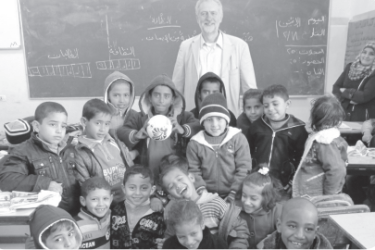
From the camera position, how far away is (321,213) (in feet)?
5.69

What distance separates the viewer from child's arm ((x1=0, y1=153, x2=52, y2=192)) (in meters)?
1.86

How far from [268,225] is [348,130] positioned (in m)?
1.87

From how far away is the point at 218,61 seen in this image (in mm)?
3691

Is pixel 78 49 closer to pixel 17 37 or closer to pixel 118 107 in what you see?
pixel 17 37

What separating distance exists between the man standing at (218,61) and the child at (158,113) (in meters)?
1.11

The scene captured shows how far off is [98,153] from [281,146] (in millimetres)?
1341

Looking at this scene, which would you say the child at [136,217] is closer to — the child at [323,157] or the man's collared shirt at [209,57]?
the child at [323,157]

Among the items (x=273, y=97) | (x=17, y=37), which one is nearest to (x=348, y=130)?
(x=273, y=97)

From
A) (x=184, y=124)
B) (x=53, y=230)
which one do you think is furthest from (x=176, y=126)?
(x=53, y=230)

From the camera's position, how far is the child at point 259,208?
1.91 metres

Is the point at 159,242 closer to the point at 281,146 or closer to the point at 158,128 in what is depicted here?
the point at 158,128

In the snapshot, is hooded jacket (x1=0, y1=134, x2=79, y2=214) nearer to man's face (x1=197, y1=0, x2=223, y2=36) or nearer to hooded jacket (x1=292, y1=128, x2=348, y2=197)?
hooded jacket (x1=292, y1=128, x2=348, y2=197)

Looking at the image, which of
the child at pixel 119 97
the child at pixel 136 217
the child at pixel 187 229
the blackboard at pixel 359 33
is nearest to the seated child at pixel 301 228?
the child at pixel 187 229

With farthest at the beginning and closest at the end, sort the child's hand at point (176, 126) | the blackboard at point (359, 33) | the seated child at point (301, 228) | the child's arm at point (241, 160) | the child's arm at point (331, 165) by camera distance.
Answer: the blackboard at point (359, 33) < the child's hand at point (176, 126) < the child's arm at point (241, 160) < the child's arm at point (331, 165) < the seated child at point (301, 228)
